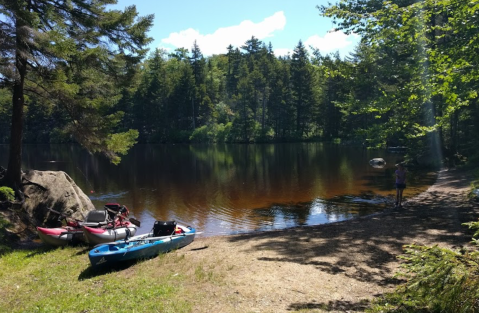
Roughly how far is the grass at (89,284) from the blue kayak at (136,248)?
10.5 inches

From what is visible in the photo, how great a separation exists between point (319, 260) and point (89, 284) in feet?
18.1

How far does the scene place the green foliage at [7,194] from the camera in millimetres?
12570

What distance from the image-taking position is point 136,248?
31.4ft

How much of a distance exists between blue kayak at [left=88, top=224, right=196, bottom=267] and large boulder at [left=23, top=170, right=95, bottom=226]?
204 inches

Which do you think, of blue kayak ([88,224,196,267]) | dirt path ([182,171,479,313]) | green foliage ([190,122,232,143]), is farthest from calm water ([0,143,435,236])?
green foliage ([190,122,232,143])

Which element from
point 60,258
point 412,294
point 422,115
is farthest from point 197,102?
point 412,294

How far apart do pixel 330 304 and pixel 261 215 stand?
36.7 feet

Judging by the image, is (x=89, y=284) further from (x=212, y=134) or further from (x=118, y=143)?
(x=212, y=134)

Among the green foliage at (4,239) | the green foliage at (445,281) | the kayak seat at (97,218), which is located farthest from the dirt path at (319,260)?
the green foliage at (4,239)

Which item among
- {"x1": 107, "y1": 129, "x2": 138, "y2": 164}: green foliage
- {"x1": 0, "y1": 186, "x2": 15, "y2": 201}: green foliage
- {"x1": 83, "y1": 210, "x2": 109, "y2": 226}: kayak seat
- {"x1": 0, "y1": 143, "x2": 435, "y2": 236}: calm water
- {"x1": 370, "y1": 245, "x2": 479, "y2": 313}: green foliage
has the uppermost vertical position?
{"x1": 107, "y1": 129, "x2": 138, "y2": 164}: green foliage

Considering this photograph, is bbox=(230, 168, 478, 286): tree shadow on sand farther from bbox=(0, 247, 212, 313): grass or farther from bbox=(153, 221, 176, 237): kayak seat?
bbox=(0, 247, 212, 313): grass

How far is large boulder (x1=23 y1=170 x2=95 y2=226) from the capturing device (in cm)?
1401

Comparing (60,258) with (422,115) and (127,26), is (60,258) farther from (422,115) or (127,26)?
(422,115)

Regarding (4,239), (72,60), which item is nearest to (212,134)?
(72,60)
